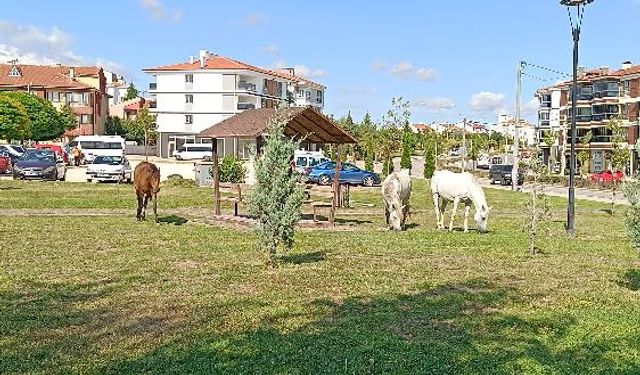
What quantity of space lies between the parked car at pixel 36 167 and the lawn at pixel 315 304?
19.9 metres

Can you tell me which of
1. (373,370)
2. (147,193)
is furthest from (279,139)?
(147,193)

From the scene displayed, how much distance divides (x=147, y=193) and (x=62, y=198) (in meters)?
7.55

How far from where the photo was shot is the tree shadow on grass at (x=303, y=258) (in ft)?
42.0

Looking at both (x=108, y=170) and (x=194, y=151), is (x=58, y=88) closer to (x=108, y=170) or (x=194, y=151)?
(x=194, y=151)

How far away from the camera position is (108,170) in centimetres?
3572

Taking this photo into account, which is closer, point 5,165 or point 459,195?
point 459,195

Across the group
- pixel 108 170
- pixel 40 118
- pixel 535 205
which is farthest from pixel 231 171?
pixel 40 118

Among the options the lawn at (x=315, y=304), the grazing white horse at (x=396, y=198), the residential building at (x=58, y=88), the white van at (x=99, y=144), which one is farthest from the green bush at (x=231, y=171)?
the residential building at (x=58, y=88)

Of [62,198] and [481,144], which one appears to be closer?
[62,198]

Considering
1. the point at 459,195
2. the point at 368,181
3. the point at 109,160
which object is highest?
the point at 109,160

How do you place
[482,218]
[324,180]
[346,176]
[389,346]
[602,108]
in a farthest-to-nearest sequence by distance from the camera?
[602,108] < [346,176] < [324,180] < [482,218] < [389,346]

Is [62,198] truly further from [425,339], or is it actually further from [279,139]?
[425,339]

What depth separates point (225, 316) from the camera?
332 inches

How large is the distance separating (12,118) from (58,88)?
23.8 m
